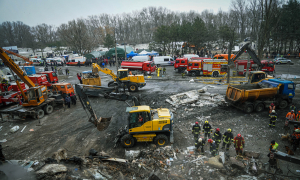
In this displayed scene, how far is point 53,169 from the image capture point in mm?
5480

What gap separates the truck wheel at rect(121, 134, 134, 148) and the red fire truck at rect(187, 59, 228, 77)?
17.0m

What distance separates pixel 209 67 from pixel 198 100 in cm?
1056

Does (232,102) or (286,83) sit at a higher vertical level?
(286,83)

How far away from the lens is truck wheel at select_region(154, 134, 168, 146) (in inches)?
292

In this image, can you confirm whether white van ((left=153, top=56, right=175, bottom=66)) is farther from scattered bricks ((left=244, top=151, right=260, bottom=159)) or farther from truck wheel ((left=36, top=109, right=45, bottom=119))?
scattered bricks ((left=244, top=151, right=260, bottom=159))

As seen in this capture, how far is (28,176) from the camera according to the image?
16.8ft

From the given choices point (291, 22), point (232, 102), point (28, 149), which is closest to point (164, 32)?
point (291, 22)

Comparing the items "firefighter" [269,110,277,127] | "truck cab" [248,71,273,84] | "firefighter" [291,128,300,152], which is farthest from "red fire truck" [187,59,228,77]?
"firefighter" [291,128,300,152]

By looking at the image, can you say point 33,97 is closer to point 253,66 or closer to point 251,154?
point 251,154

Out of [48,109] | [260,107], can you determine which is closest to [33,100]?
[48,109]

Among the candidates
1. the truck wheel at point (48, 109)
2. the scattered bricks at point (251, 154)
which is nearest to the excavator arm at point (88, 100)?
the scattered bricks at point (251, 154)

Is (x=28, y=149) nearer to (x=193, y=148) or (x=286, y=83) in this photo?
(x=193, y=148)

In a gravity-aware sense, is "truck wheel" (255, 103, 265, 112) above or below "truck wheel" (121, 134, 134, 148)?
above

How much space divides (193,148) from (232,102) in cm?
532
